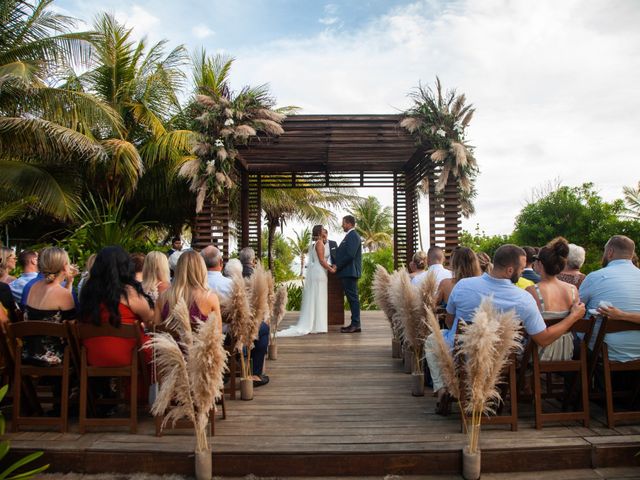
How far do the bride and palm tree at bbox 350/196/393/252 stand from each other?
3934 cm

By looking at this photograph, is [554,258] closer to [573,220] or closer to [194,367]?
[194,367]

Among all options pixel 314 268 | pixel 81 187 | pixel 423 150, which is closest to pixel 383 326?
pixel 314 268

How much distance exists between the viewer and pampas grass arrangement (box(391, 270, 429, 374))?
4.98 meters

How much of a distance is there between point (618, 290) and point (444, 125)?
5700 millimetres

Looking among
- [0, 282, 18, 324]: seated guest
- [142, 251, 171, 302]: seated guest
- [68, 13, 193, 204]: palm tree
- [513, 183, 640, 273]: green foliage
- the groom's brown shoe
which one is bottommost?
the groom's brown shoe

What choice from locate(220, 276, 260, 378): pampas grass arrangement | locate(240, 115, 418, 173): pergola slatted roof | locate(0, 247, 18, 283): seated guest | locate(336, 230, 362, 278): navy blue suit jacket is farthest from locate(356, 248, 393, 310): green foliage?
locate(220, 276, 260, 378): pampas grass arrangement

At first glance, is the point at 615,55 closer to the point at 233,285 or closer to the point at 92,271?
the point at 233,285

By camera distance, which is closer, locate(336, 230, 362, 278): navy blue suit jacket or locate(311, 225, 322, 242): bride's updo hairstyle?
locate(336, 230, 362, 278): navy blue suit jacket

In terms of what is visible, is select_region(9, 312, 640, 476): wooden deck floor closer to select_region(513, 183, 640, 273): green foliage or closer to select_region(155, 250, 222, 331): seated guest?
select_region(155, 250, 222, 331): seated guest

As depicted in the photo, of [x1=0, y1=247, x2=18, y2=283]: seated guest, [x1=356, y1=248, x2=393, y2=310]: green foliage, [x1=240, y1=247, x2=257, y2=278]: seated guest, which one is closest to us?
[x1=0, y1=247, x2=18, y2=283]: seated guest

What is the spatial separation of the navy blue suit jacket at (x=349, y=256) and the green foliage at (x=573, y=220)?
50.9 ft

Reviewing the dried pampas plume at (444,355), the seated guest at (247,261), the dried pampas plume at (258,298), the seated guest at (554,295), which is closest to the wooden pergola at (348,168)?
the seated guest at (247,261)

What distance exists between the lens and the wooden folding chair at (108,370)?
4105mm

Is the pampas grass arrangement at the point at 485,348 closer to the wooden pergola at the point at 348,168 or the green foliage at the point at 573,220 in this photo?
the wooden pergola at the point at 348,168
